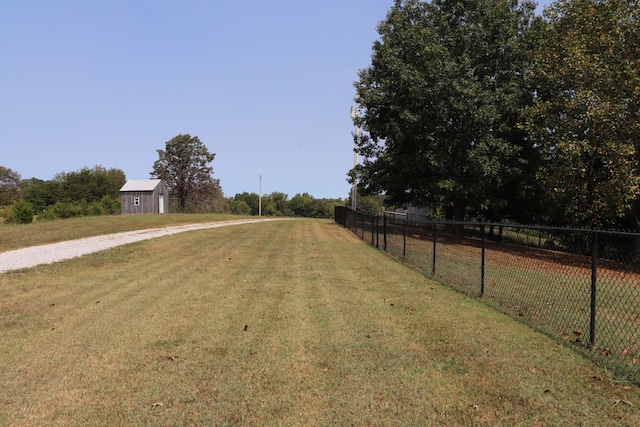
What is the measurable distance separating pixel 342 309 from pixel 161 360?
302 cm

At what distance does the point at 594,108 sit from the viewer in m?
14.6

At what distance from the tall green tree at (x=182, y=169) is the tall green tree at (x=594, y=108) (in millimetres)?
59351

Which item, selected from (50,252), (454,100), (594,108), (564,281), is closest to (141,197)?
(50,252)

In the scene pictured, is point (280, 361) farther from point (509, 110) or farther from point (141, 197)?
point (141, 197)

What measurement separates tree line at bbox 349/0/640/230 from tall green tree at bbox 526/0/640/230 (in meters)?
0.05

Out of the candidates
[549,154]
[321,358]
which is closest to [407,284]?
[321,358]

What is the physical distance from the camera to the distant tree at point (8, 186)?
226ft

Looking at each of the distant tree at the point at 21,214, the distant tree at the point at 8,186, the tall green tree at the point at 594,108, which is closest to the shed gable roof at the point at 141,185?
the distant tree at the point at 21,214

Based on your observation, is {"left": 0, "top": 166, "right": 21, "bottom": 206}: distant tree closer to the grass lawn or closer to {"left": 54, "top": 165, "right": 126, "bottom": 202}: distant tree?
{"left": 54, "top": 165, "right": 126, "bottom": 202}: distant tree

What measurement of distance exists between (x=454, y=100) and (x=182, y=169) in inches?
2303

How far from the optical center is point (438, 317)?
6.17 metres

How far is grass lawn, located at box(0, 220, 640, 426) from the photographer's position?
3.37 metres

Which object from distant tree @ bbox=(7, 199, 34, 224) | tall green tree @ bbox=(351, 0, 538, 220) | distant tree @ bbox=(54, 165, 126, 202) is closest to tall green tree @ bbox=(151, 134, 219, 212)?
distant tree @ bbox=(54, 165, 126, 202)

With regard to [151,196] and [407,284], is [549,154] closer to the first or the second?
[407,284]
